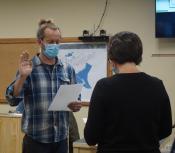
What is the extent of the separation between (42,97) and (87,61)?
216cm

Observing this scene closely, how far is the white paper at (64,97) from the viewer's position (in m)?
2.29

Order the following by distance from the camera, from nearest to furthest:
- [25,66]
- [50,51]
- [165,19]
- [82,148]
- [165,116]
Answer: [165,116], [25,66], [50,51], [82,148], [165,19]

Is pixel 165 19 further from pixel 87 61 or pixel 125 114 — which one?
pixel 125 114

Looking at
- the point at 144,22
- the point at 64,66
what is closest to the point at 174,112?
the point at 144,22

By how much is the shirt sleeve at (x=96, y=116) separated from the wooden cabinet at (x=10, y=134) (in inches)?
102

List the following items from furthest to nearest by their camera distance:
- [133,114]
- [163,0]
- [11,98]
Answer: [163,0], [11,98], [133,114]

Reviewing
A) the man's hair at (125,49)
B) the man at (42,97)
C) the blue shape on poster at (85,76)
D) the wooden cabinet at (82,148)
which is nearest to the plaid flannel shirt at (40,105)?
the man at (42,97)

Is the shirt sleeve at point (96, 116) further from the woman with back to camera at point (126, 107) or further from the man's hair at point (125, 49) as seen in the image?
the man's hair at point (125, 49)

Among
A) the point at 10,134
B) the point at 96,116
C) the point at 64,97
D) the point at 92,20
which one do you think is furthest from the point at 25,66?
the point at 92,20

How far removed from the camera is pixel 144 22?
169 inches

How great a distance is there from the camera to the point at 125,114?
173cm

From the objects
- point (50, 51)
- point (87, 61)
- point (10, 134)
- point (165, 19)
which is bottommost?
point (10, 134)

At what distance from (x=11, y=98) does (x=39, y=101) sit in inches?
6.9

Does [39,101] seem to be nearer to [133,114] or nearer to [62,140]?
[62,140]
